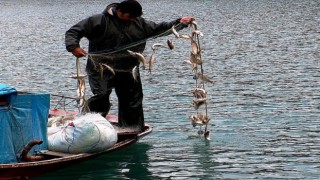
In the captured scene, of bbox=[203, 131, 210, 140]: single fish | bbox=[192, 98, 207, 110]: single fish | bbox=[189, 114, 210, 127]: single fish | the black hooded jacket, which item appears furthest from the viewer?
bbox=[203, 131, 210, 140]: single fish

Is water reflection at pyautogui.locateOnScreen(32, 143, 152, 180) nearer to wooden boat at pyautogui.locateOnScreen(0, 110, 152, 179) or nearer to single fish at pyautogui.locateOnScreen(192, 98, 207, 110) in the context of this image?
wooden boat at pyautogui.locateOnScreen(0, 110, 152, 179)

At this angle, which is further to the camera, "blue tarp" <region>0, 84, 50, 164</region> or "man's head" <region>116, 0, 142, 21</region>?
"man's head" <region>116, 0, 142, 21</region>

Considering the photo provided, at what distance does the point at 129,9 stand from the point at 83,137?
6.88 ft

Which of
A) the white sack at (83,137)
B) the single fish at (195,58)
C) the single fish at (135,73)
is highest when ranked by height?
the single fish at (195,58)

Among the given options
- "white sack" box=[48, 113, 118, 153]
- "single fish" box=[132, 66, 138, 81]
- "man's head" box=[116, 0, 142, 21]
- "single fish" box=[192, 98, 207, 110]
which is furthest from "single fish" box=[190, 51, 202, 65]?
"white sack" box=[48, 113, 118, 153]

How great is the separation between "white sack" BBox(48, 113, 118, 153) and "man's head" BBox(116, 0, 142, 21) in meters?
1.67

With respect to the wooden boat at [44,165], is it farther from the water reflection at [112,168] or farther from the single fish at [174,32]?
the single fish at [174,32]

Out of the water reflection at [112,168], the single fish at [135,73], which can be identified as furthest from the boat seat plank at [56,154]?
the single fish at [135,73]

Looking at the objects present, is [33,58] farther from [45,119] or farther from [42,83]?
[45,119]

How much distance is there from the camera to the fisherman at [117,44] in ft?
42.6

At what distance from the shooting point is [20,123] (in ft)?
37.4

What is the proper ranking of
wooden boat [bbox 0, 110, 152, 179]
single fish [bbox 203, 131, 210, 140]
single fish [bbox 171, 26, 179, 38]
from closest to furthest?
1. wooden boat [bbox 0, 110, 152, 179]
2. single fish [bbox 171, 26, 179, 38]
3. single fish [bbox 203, 131, 210, 140]

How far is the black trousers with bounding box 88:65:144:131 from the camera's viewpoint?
13498mm

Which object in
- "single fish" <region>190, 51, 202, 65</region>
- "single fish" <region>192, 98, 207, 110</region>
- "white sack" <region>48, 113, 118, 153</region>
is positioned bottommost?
"white sack" <region>48, 113, 118, 153</region>
